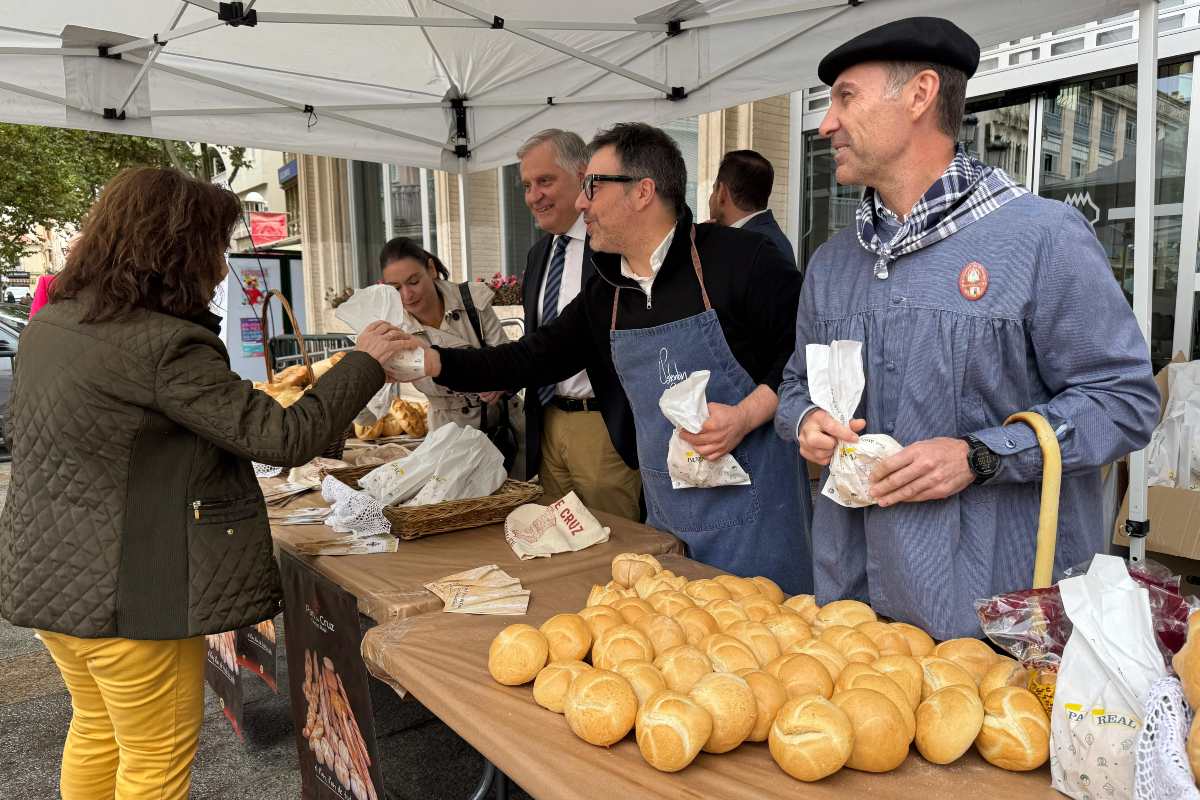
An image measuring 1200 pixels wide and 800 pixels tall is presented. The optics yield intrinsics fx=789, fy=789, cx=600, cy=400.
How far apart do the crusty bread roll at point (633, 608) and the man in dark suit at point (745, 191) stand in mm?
Answer: 3062

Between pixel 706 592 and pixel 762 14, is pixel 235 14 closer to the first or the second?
pixel 762 14

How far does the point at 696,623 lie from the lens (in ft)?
4.46

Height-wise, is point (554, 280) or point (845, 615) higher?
point (554, 280)

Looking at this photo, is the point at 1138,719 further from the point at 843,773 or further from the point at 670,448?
the point at 670,448

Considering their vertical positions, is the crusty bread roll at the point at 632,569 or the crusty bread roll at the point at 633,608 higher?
the crusty bread roll at the point at 633,608

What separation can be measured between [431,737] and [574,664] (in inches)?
82.6

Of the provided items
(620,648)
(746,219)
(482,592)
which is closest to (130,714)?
(482,592)

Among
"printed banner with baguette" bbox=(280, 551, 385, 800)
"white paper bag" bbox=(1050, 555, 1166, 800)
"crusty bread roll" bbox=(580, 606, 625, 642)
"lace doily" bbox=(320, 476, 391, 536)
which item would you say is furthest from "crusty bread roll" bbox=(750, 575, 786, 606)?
"lace doily" bbox=(320, 476, 391, 536)

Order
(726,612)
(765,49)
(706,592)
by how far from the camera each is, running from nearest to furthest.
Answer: (726,612), (706,592), (765,49)

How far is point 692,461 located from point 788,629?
70cm

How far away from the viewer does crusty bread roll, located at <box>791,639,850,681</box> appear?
119 centimetres

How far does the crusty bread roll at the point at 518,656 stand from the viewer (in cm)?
130


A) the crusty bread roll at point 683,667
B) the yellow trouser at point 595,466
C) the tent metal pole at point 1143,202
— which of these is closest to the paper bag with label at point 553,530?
the yellow trouser at point 595,466

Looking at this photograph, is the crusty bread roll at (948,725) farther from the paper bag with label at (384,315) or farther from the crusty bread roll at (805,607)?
the paper bag with label at (384,315)
